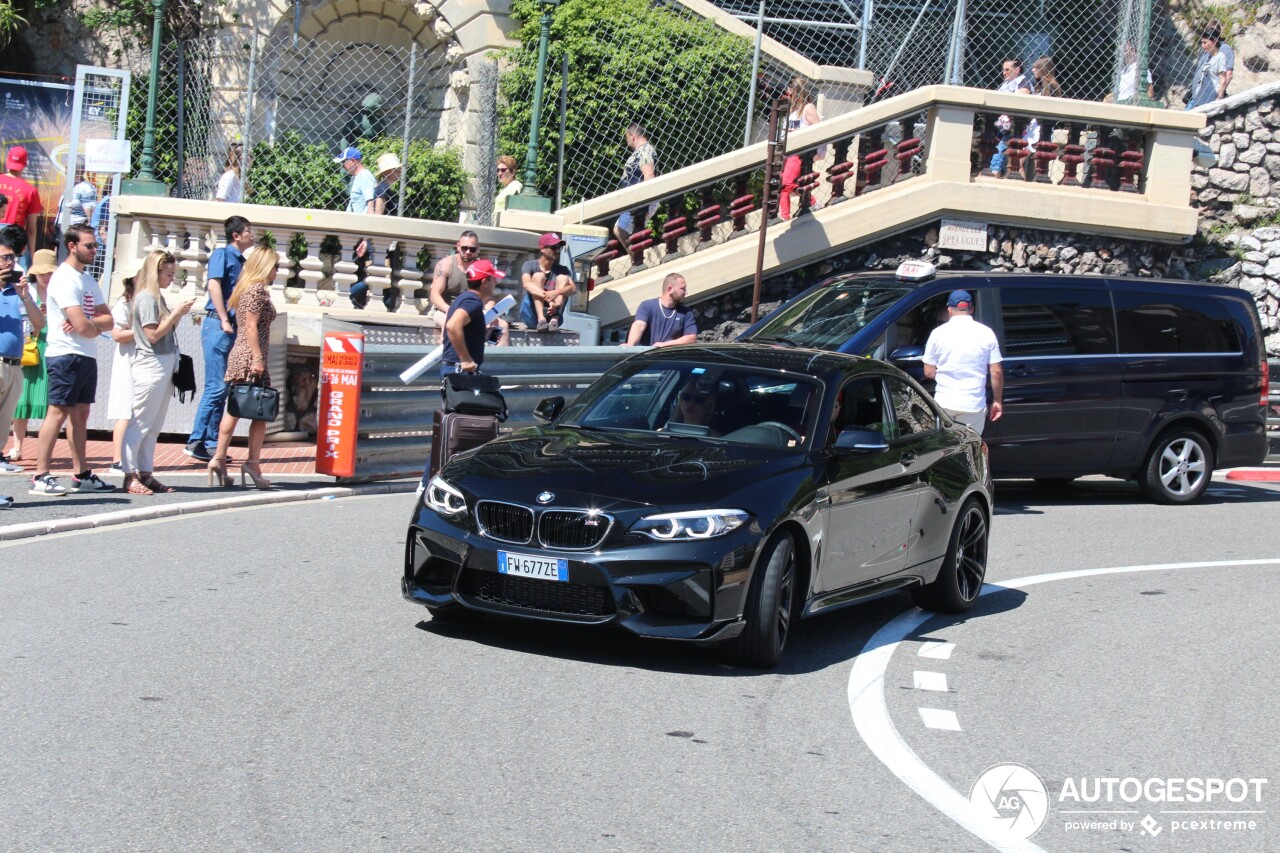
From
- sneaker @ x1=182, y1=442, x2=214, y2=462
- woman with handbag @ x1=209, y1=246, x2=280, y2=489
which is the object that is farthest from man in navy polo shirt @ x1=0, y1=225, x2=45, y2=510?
sneaker @ x1=182, y1=442, x2=214, y2=462

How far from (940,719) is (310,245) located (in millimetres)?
11022

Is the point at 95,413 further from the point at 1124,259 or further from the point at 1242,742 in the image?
the point at 1124,259

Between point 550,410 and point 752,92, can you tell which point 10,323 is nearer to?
point 550,410

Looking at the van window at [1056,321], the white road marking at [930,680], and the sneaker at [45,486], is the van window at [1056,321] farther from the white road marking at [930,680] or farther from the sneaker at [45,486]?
the sneaker at [45,486]

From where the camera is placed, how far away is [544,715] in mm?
6594

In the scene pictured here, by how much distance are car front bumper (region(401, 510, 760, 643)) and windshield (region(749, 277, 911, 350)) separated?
6.43 m

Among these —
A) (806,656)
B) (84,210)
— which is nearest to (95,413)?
(84,210)

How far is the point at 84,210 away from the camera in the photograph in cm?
1755

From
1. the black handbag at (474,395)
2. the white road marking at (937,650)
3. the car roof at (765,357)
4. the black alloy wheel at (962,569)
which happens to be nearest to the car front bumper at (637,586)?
the white road marking at (937,650)

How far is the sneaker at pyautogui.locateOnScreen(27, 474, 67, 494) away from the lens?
11.4m

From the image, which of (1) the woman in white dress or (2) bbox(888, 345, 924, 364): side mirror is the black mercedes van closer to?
(2) bbox(888, 345, 924, 364): side mirror

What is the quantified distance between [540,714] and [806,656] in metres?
1.99

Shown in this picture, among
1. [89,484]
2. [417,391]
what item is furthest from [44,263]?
[417,391]

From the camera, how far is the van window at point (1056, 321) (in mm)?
14266
